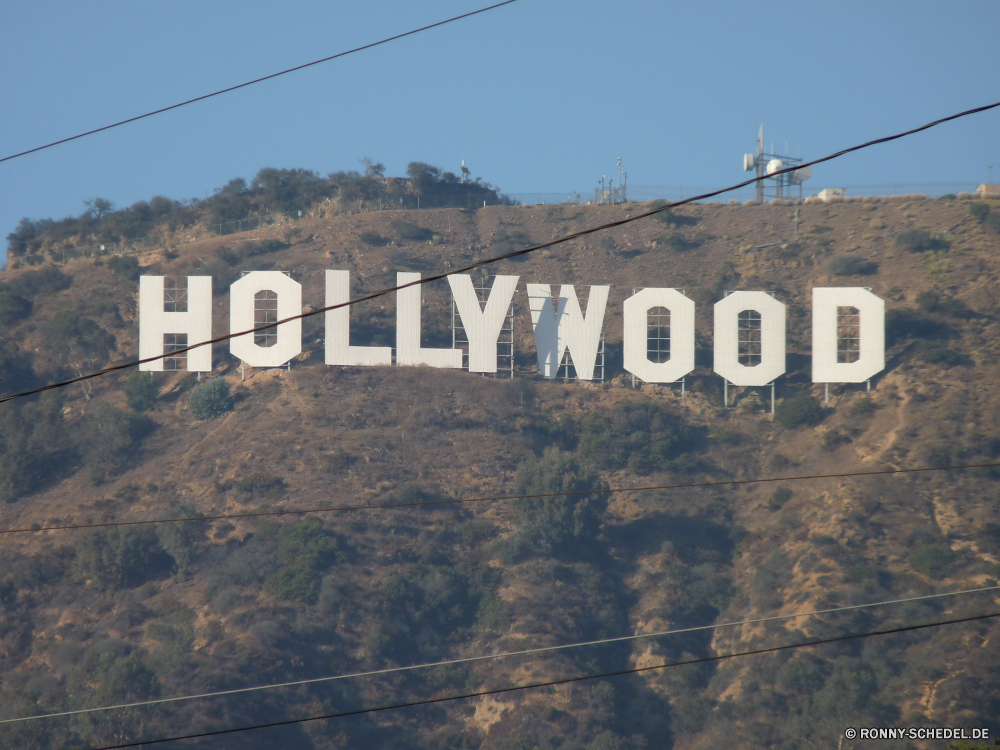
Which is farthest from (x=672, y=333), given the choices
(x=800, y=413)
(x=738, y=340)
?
(x=800, y=413)

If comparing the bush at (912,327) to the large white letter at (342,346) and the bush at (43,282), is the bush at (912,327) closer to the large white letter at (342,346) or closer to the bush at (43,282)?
the large white letter at (342,346)

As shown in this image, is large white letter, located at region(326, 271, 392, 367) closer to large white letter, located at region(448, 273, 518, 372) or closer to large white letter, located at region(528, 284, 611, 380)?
large white letter, located at region(448, 273, 518, 372)

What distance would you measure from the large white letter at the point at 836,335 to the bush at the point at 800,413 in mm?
5736

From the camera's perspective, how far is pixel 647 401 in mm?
51031

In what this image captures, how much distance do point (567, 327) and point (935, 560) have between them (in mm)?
19067

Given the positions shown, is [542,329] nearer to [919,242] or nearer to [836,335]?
[836,335]

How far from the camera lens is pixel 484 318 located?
43625 mm

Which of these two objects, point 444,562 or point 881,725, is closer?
point 881,725

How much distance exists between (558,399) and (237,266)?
25.2 metres

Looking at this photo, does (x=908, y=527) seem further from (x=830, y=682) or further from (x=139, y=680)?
(x=139, y=680)

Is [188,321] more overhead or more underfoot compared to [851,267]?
more underfoot

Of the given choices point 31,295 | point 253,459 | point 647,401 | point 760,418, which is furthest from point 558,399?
point 31,295

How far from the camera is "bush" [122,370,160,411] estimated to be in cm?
5225

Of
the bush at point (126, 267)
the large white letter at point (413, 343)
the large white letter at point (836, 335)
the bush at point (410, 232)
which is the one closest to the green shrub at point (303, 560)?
the large white letter at point (413, 343)
